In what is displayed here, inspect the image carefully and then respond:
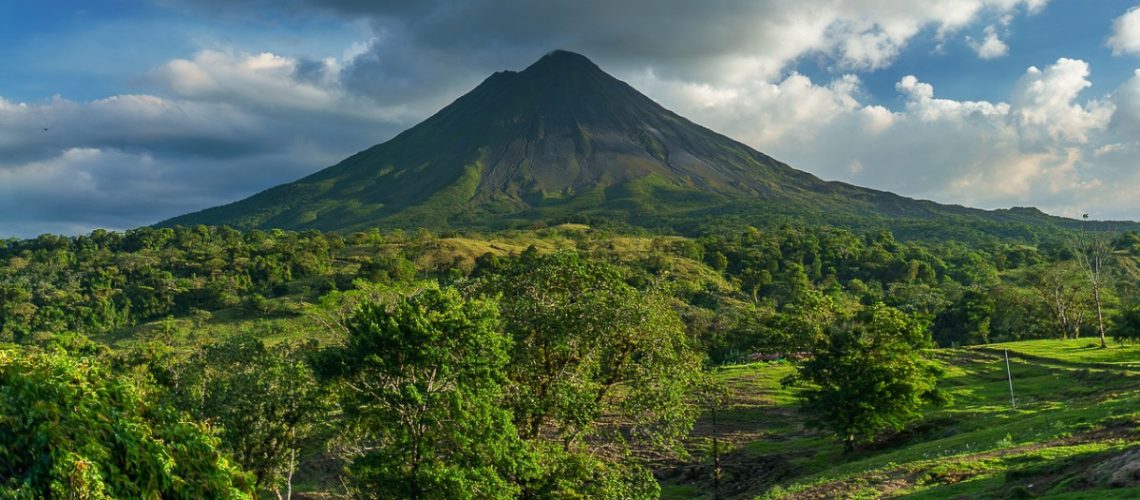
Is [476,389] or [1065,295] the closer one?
[476,389]

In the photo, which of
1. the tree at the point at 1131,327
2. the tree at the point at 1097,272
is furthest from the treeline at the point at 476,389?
the tree at the point at 1097,272

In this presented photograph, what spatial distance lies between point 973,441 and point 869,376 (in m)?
5.94

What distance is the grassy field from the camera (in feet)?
54.4

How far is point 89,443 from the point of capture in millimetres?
7672

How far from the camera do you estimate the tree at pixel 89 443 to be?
7.34m

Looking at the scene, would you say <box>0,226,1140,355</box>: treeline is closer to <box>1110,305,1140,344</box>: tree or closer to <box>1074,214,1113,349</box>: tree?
<box>1074,214,1113,349</box>: tree

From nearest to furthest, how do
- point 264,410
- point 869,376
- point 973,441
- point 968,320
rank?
1. point 264,410
2. point 973,441
3. point 869,376
4. point 968,320

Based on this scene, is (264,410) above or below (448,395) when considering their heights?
below

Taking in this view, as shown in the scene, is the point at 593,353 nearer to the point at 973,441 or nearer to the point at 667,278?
the point at 973,441

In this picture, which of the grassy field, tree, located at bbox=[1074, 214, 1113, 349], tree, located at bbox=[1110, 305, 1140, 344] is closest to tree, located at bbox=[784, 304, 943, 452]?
the grassy field

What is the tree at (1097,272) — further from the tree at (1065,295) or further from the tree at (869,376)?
the tree at (869,376)

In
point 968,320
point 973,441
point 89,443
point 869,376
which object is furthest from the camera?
point 968,320

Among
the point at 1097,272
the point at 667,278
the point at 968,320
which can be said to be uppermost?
the point at 667,278

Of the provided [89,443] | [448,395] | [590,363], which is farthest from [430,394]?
[89,443]
